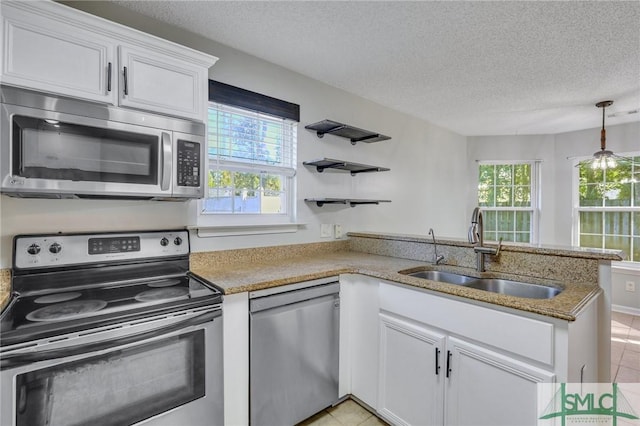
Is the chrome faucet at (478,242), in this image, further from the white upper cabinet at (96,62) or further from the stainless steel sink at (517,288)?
the white upper cabinet at (96,62)

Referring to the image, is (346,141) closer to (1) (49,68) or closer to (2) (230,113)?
(2) (230,113)

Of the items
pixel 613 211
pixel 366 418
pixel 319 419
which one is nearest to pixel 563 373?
pixel 366 418

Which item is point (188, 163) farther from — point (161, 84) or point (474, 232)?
point (474, 232)

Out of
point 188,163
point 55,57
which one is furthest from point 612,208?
point 55,57

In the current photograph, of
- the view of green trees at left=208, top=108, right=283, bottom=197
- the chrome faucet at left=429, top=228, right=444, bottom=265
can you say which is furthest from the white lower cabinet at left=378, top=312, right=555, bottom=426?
the view of green trees at left=208, top=108, right=283, bottom=197

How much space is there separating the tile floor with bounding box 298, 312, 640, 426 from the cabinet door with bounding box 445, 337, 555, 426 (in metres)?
0.59

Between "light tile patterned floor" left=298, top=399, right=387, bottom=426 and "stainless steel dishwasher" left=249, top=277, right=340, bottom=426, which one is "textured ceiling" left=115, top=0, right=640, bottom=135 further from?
"light tile patterned floor" left=298, top=399, right=387, bottom=426

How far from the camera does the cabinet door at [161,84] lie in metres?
1.42

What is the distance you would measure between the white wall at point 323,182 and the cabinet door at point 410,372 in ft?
3.55

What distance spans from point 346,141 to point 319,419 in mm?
2184

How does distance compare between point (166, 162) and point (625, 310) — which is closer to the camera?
point (166, 162)

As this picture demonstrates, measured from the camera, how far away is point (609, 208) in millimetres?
4055

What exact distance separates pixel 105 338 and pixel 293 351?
90cm

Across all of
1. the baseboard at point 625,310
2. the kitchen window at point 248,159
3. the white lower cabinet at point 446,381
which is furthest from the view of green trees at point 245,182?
the baseboard at point 625,310
